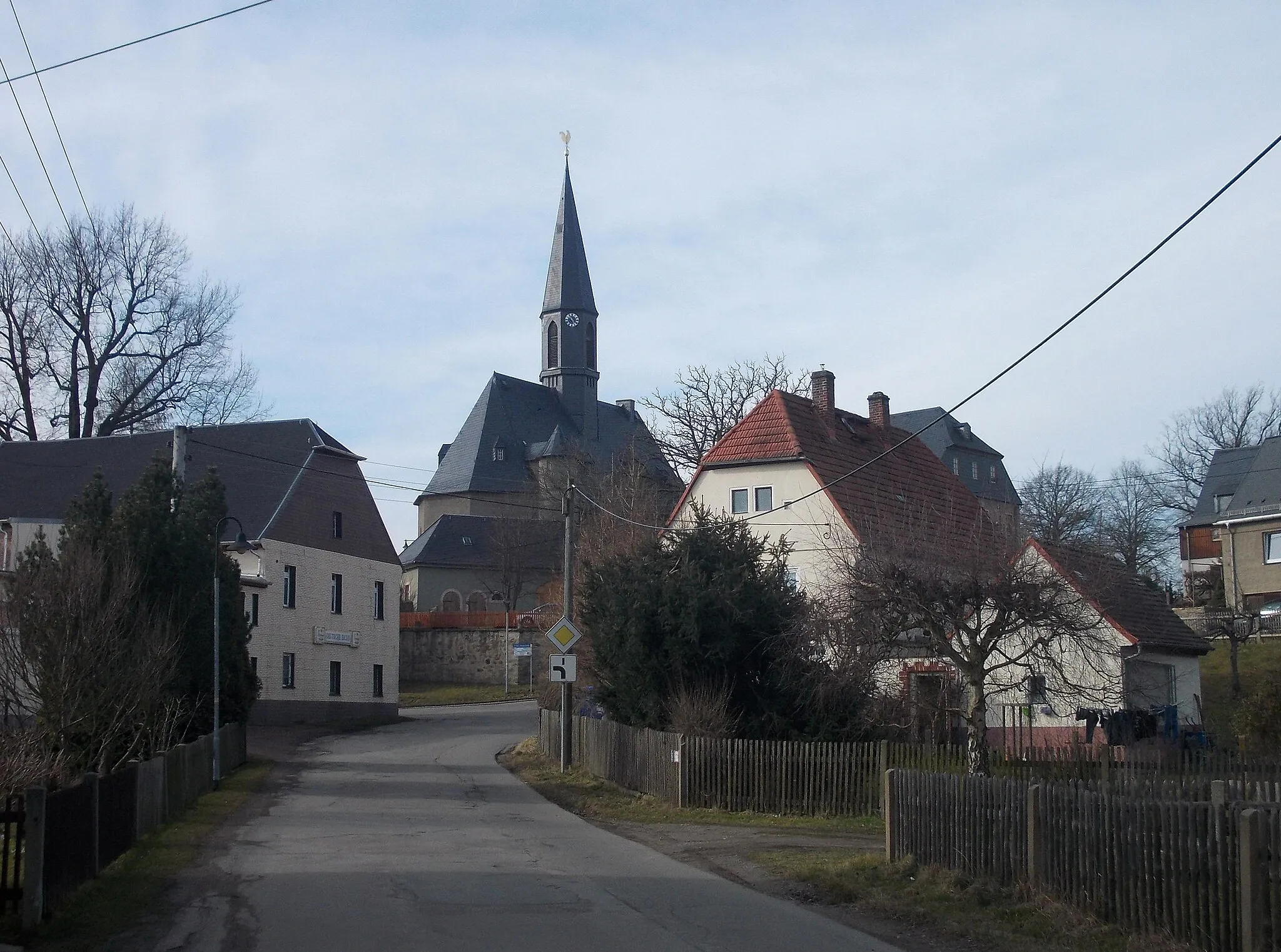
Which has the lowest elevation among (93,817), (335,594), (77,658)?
(93,817)

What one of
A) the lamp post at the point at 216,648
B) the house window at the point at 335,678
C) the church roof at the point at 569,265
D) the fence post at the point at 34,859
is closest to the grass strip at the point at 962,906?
the fence post at the point at 34,859

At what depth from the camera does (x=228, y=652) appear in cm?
2747

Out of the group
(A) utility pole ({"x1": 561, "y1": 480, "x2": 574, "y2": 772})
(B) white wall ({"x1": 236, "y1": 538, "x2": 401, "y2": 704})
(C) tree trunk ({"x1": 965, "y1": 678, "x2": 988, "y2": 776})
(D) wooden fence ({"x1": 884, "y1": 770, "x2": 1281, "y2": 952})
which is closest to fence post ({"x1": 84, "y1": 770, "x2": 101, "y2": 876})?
(D) wooden fence ({"x1": 884, "y1": 770, "x2": 1281, "y2": 952})

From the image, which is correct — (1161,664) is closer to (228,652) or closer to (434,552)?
(228,652)

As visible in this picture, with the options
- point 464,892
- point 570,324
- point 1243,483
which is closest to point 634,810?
point 464,892

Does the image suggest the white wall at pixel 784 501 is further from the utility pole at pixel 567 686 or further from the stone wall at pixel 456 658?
the stone wall at pixel 456 658

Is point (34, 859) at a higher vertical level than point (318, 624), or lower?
lower

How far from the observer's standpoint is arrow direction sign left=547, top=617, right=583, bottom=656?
1033 inches

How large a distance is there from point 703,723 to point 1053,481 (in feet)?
133

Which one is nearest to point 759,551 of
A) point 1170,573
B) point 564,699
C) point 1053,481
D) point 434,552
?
point 564,699

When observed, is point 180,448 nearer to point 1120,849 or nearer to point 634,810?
point 634,810

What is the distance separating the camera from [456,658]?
61.8 m

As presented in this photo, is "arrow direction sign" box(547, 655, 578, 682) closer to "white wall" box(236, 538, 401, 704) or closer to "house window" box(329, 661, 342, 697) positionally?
"white wall" box(236, 538, 401, 704)

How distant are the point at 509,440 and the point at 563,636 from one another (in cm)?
5917
